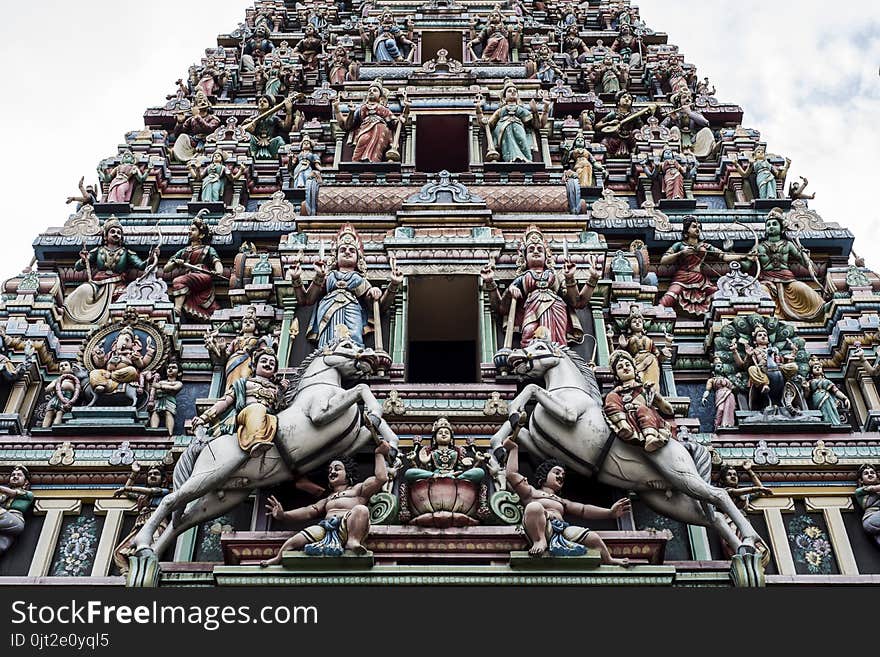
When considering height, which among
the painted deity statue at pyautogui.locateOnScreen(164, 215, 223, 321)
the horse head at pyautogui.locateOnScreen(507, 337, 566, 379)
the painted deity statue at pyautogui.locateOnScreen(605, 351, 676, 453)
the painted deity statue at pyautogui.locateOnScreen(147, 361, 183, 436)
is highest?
the painted deity statue at pyautogui.locateOnScreen(164, 215, 223, 321)

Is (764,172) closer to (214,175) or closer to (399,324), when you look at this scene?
(399,324)

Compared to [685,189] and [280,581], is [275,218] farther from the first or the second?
[280,581]

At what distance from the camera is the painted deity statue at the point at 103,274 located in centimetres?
1844

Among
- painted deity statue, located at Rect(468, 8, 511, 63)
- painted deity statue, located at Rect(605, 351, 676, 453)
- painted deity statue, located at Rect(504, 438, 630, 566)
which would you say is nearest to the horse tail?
painted deity statue, located at Rect(605, 351, 676, 453)

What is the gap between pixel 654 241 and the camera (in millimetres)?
19812

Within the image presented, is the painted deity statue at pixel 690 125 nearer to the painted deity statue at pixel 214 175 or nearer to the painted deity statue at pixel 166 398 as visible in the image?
the painted deity statue at pixel 214 175

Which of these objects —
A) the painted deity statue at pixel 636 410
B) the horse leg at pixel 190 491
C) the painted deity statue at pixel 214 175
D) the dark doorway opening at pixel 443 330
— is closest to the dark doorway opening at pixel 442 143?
the painted deity statue at pixel 214 175

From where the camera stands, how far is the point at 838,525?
48.1 feet

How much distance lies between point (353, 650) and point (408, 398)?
16.0 feet

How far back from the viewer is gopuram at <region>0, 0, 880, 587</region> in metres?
13.8

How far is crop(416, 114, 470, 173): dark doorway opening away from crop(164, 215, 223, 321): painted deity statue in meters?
5.40

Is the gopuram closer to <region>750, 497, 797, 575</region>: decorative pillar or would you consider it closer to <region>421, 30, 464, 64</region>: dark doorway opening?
<region>750, 497, 797, 575</region>: decorative pillar

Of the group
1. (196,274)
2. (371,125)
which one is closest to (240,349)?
(196,274)

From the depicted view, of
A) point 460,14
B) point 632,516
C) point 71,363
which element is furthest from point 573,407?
point 460,14
